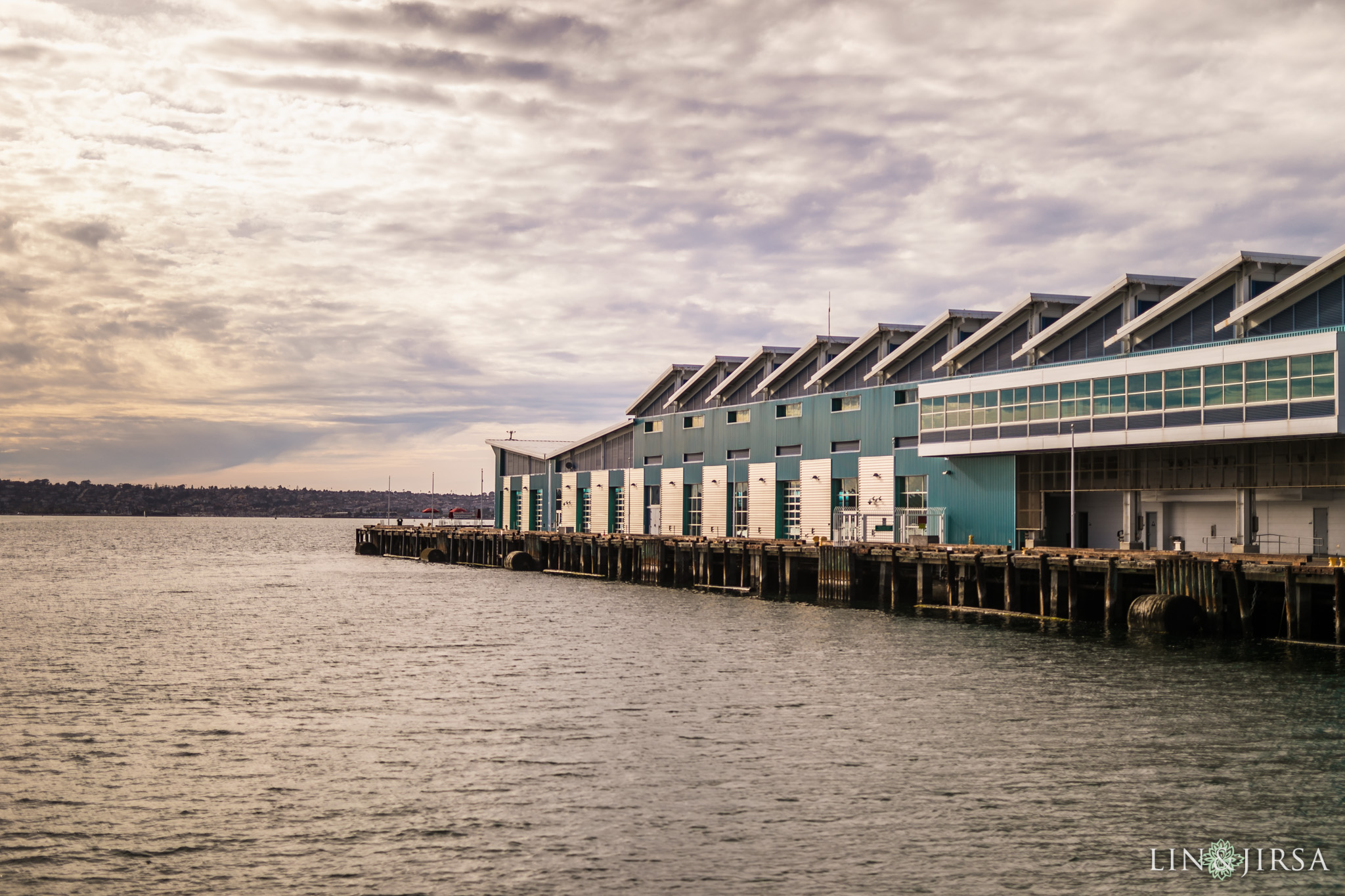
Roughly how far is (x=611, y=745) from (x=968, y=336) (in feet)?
173

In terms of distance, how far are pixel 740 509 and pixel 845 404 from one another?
15.4 meters

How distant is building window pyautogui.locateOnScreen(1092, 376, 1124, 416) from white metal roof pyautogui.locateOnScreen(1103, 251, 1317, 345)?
2.57 meters

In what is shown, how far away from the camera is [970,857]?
19297mm

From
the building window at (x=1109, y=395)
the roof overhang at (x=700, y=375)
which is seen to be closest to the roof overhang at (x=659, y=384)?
the roof overhang at (x=700, y=375)

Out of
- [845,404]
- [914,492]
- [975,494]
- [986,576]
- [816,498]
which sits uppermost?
[845,404]

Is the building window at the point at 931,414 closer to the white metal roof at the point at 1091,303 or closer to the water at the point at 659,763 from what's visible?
the white metal roof at the point at 1091,303

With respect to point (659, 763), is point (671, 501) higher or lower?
higher

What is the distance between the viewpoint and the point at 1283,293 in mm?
53594

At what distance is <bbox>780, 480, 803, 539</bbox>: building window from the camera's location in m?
85.7

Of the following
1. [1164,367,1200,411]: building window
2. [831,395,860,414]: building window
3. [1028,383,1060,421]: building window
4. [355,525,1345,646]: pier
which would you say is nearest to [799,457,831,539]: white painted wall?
[355,525,1345,646]: pier

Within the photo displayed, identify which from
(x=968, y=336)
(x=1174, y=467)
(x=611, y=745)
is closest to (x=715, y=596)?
(x=968, y=336)

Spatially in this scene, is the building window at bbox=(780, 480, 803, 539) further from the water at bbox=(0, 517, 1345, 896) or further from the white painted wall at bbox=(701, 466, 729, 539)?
the water at bbox=(0, 517, 1345, 896)

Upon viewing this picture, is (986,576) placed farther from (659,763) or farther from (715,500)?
(659,763)

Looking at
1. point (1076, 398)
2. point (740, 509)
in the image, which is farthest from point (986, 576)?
point (740, 509)
